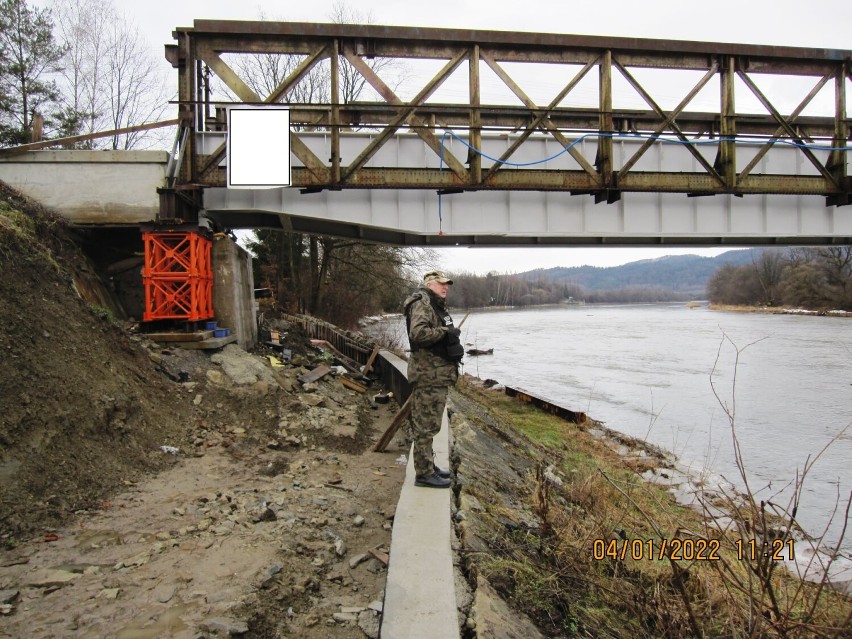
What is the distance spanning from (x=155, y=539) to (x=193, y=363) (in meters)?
4.66

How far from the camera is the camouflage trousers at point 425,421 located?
480 centimetres

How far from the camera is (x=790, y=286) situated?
68.9m

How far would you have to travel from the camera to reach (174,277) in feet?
30.4

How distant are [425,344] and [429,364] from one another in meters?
0.21

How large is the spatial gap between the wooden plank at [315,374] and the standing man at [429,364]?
17.3 ft

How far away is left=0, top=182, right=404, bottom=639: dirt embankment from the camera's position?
340 cm

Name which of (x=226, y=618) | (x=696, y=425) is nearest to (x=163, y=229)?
(x=226, y=618)

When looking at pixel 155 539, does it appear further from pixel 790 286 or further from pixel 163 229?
pixel 790 286

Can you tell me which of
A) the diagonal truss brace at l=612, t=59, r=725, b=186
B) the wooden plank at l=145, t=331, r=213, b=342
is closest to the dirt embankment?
the wooden plank at l=145, t=331, r=213, b=342

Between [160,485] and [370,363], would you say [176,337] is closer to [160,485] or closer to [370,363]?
[160,485]

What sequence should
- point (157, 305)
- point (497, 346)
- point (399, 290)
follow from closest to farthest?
point (157, 305), point (399, 290), point (497, 346)

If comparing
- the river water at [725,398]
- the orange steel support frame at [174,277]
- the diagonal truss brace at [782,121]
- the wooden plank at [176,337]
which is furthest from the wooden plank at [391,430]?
the diagonal truss brace at [782,121]

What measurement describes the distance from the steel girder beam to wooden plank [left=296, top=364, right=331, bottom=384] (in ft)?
10.8

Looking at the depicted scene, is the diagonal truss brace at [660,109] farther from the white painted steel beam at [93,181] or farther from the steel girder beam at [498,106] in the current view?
the white painted steel beam at [93,181]
